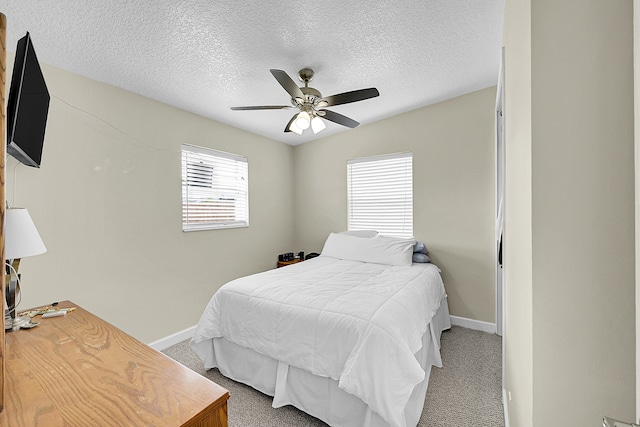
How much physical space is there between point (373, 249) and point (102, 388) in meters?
2.78

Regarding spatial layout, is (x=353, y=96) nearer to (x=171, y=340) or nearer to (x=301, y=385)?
(x=301, y=385)

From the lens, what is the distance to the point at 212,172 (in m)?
3.38

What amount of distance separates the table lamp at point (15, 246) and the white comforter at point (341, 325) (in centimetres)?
110

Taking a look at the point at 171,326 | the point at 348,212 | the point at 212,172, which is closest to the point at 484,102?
the point at 348,212

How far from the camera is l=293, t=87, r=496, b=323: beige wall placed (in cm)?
312

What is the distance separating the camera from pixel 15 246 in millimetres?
1318

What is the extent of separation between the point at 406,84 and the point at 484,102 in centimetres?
103

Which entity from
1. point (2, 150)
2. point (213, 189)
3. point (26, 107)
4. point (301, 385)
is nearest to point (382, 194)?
point (213, 189)

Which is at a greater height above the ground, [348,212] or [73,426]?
[348,212]

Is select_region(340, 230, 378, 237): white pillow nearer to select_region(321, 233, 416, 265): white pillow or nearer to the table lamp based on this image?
select_region(321, 233, 416, 265): white pillow

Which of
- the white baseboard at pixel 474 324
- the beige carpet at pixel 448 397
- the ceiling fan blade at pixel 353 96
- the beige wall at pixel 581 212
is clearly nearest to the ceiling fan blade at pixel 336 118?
the ceiling fan blade at pixel 353 96

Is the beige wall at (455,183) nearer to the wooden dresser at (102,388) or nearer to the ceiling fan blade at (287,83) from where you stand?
the ceiling fan blade at (287,83)

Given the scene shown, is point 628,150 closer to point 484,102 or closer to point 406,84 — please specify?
point 406,84

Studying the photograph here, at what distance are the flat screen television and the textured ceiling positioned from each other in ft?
1.07
